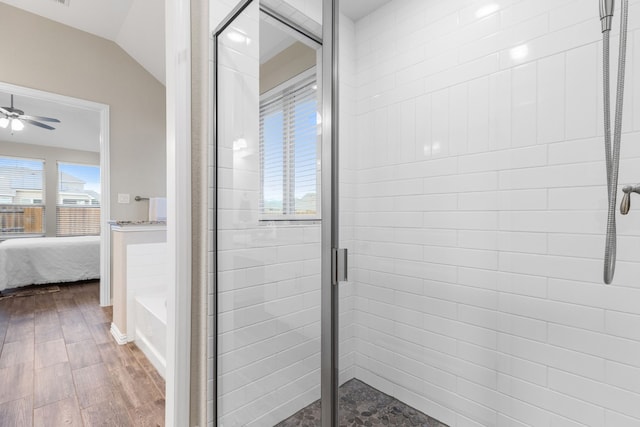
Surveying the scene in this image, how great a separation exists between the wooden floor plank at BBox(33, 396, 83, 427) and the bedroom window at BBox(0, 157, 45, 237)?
Answer: 19.2 feet

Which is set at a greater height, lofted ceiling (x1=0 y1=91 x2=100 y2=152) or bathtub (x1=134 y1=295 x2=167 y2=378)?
lofted ceiling (x1=0 y1=91 x2=100 y2=152)

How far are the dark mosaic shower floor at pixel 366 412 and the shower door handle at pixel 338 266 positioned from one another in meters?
0.35

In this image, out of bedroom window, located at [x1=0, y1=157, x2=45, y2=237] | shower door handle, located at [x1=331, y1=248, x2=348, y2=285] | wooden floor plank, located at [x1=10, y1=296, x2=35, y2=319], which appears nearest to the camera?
shower door handle, located at [x1=331, y1=248, x2=348, y2=285]

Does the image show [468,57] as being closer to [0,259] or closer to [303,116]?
[303,116]

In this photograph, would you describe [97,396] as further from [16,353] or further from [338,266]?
[338,266]

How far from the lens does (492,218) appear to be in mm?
1357

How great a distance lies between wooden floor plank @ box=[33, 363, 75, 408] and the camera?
65.9 inches

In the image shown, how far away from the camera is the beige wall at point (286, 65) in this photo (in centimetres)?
97

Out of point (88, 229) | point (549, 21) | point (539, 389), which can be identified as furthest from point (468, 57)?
point (88, 229)

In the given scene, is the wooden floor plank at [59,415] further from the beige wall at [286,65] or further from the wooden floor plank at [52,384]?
the beige wall at [286,65]

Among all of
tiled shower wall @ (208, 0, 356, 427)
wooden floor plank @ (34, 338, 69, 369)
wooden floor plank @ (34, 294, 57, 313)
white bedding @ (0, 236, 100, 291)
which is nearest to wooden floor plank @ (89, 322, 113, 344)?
wooden floor plank @ (34, 338, 69, 369)

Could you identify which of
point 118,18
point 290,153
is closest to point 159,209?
point 118,18

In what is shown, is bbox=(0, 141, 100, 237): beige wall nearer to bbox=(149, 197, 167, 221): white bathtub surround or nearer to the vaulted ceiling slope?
the vaulted ceiling slope

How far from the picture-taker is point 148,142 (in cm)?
370
